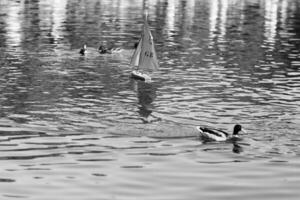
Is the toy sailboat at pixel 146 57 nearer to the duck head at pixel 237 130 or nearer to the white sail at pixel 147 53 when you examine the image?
the white sail at pixel 147 53

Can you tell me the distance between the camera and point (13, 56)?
6238 centimetres

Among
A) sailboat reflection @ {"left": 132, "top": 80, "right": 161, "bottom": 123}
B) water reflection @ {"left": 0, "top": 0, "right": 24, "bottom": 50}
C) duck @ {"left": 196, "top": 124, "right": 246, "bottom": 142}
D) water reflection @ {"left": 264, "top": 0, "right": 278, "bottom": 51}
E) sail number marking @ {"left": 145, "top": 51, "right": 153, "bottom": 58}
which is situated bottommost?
water reflection @ {"left": 264, "top": 0, "right": 278, "bottom": 51}

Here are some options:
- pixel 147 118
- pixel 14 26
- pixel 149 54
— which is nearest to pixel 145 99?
pixel 147 118

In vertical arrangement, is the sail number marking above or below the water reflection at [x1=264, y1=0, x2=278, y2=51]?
above

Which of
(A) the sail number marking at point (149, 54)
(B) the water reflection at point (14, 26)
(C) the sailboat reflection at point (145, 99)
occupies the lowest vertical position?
(B) the water reflection at point (14, 26)

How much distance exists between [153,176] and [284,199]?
18.4 feet

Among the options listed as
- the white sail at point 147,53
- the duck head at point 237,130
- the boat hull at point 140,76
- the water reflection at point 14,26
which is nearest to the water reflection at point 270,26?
the white sail at point 147,53

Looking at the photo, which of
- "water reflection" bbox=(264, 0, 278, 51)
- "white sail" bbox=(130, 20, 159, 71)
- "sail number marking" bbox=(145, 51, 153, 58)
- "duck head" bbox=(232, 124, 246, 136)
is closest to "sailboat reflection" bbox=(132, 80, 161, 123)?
"white sail" bbox=(130, 20, 159, 71)

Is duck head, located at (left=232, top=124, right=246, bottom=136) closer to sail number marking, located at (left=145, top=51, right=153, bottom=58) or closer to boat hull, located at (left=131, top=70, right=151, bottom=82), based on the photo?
boat hull, located at (left=131, top=70, right=151, bottom=82)

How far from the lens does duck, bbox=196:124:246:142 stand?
32.9m

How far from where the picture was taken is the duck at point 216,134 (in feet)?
108

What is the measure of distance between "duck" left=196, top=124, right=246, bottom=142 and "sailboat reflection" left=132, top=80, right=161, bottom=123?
4830 millimetres

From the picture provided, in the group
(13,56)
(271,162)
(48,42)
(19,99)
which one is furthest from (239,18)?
(271,162)

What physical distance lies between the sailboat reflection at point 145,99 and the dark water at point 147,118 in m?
0.08
